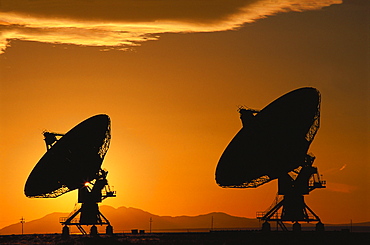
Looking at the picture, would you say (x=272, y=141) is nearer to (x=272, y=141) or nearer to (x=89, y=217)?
(x=272, y=141)

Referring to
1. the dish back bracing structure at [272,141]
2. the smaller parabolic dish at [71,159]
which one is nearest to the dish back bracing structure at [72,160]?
the smaller parabolic dish at [71,159]

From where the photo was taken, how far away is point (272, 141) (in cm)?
11731

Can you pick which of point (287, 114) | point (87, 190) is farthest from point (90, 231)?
point (287, 114)

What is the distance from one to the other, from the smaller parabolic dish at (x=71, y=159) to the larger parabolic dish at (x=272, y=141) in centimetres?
1934

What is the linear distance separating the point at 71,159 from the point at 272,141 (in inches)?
1204

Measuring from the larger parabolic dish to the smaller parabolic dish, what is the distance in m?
19.3

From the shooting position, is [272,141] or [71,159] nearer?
[272,141]

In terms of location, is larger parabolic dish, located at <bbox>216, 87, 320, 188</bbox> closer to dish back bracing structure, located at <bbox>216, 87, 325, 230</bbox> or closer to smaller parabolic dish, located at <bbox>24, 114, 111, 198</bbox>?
dish back bracing structure, located at <bbox>216, 87, 325, 230</bbox>

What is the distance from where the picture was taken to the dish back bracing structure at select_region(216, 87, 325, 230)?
379ft

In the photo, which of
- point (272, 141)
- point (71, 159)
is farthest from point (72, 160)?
point (272, 141)

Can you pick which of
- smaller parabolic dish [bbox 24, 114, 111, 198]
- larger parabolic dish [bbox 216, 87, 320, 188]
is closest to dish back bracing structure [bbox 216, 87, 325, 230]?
larger parabolic dish [bbox 216, 87, 320, 188]

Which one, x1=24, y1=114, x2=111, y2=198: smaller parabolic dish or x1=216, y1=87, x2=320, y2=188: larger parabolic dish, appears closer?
x1=216, y1=87, x2=320, y2=188: larger parabolic dish

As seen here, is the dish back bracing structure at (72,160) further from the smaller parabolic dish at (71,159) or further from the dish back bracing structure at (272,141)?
the dish back bracing structure at (272,141)

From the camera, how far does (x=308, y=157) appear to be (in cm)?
12294
